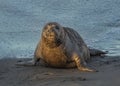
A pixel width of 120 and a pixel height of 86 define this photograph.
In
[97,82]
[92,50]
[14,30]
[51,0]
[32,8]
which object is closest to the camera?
[97,82]

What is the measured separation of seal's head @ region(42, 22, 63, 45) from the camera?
8.23 metres

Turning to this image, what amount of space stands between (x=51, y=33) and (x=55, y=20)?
20.1 ft

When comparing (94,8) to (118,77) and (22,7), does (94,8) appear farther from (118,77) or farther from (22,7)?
(118,77)

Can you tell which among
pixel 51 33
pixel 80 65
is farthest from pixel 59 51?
pixel 51 33

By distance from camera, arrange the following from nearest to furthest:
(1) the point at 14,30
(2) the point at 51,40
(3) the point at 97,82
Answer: (3) the point at 97,82, (2) the point at 51,40, (1) the point at 14,30

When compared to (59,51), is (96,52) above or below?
below

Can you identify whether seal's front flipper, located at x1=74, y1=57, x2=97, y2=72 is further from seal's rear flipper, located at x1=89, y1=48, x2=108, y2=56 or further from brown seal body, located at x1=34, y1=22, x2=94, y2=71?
seal's rear flipper, located at x1=89, y1=48, x2=108, y2=56

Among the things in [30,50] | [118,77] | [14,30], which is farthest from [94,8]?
[118,77]

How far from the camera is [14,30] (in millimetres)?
12930

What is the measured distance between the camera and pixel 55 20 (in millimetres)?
14328

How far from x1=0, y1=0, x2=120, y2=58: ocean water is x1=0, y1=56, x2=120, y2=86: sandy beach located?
132 centimetres

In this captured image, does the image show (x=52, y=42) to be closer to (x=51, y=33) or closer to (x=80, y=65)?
(x=51, y=33)

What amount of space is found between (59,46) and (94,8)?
812 centimetres

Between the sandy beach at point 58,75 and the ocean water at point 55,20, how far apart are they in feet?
4.33
